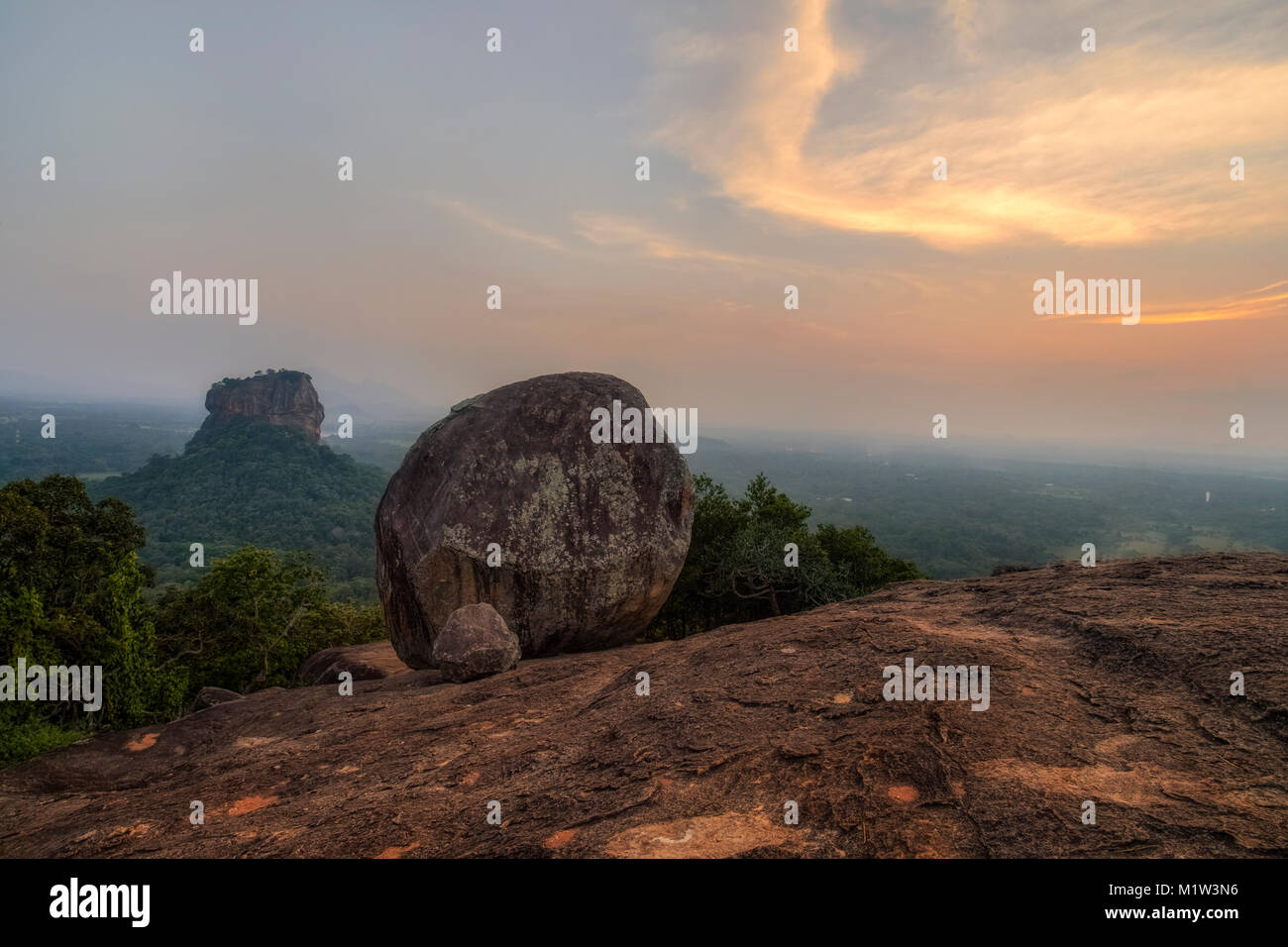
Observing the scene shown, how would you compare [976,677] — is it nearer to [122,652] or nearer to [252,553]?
[122,652]

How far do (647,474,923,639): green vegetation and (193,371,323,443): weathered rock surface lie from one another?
9911cm

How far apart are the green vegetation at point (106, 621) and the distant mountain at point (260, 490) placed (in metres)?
27.6

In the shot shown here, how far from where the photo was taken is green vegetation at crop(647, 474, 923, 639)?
18.9 m

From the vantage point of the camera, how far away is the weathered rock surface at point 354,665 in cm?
1413

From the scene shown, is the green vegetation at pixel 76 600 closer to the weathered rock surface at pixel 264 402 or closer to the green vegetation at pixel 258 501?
the green vegetation at pixel 258 501

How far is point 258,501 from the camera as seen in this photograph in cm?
7275

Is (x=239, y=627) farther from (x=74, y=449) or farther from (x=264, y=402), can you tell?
(x=74, y=449)

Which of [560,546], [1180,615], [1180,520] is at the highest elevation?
[560,546]

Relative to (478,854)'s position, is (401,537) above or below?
above

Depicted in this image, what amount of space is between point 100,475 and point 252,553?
121122 millimetres

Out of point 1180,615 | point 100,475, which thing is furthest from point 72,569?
point 100,475

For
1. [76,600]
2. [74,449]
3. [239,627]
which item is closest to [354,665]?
[76,600]
